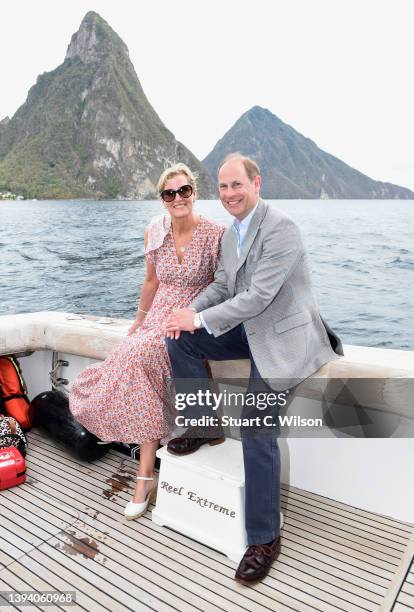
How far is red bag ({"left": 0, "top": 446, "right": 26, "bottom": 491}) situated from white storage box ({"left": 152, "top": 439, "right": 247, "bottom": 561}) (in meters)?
0.75

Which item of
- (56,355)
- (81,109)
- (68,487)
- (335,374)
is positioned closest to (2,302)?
(56,355)

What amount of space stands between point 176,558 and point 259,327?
98 centimetres

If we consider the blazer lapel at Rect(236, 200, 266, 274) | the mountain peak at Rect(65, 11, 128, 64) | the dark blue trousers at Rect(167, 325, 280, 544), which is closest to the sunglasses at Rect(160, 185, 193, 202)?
the blazer lapel at Rect(236, 200, 266, 274)

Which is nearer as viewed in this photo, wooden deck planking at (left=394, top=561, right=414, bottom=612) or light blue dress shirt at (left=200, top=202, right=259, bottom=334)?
wooden deck planking at (left=394, top=561, right=414, bottom=612)

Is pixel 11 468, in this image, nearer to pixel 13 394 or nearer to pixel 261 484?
pixel 13 394

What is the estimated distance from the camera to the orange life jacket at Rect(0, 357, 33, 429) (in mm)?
2953

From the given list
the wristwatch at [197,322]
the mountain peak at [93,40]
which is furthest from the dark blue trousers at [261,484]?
the mountain peak at [93,40]

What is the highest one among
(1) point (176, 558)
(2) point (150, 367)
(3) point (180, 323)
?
(3) point (180, 323)

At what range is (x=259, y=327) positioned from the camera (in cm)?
196

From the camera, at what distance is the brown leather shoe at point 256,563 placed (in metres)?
1.82

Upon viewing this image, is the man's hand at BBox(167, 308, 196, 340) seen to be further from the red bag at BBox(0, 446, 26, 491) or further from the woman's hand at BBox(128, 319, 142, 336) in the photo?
the red bag at BBox(0, 446, 26, 491)

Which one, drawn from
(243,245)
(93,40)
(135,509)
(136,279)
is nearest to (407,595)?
(135,509)

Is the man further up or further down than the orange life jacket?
further up

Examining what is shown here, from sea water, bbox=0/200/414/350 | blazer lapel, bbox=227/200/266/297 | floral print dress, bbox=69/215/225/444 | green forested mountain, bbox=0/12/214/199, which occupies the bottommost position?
sea water, bbox=0/200/414/350
